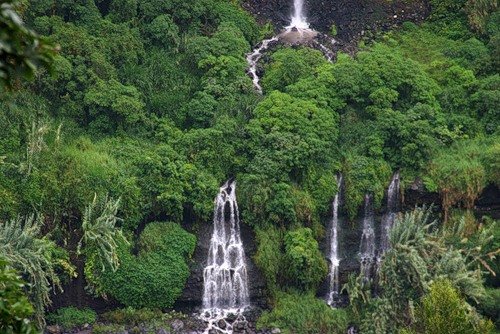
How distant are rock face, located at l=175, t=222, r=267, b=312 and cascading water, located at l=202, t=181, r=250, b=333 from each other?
0.15 metres

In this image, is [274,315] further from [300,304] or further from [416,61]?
[416,61]

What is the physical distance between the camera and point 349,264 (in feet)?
88.3

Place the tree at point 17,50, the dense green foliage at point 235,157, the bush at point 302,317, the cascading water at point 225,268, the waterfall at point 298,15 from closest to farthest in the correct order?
the tree at point 17,50
the dense green foliage at point 235,157
the bush at point 302,317
the cascading water at point 225,268
the waterfall at point 298,15

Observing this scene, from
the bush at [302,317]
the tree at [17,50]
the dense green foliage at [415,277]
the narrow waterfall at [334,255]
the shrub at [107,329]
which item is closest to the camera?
the tree at [17,50]

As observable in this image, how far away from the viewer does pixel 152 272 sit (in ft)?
83.4

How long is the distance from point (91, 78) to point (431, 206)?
1287cm

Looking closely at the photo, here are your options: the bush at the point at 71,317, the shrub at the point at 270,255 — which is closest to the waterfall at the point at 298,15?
the shrub at the point at 270,255

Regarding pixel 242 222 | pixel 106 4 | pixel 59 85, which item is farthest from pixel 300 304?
pixel 106 4

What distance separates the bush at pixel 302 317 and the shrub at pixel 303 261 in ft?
1.90

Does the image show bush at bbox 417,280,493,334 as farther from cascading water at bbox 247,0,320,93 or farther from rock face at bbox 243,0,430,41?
rock face at bbox 243,0,430,41

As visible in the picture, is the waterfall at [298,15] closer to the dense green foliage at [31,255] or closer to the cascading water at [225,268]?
the cascading water at [225,268]

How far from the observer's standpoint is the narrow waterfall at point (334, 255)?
26.8 m

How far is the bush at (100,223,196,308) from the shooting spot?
25203 millimetres

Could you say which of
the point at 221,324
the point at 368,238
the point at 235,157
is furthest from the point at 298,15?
the point at 221,324
